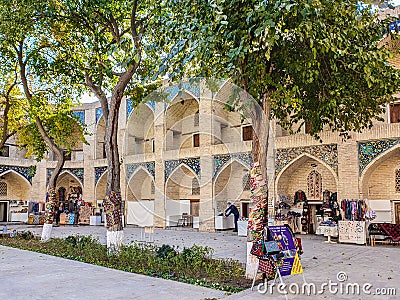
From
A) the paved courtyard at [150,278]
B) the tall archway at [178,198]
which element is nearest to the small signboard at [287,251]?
the paved courtyard at [150,278]

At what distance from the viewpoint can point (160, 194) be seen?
60.1 ft

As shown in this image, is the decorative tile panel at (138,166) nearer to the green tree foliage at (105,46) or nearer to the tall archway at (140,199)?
the tall archway at (140,199)

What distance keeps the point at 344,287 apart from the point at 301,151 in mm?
8129

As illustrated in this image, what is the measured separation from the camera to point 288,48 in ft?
21.5

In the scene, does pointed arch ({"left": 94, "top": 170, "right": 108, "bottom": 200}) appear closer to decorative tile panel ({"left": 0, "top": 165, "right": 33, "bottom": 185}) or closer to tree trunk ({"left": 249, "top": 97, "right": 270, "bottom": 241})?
decorative tile panel ({"left": 0, "top": 165, "right": 33, "bottom": 185})

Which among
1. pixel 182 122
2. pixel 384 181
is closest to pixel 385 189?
pixel 384 181

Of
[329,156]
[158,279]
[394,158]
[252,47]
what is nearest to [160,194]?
[329,156]

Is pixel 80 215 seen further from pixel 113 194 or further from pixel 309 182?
pixel 113 194

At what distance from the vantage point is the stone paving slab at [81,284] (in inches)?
215

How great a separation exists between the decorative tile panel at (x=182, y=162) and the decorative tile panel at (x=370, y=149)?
21.1ft

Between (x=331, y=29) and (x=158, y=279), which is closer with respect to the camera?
(x=331, y=29)

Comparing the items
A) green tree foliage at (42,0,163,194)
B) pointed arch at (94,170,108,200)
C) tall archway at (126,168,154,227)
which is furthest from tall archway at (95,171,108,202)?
green tree foliage at (42,0,163,194)

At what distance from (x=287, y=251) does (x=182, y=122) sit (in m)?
8.79

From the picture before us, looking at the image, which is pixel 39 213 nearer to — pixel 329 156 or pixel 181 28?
pixel 329 156
